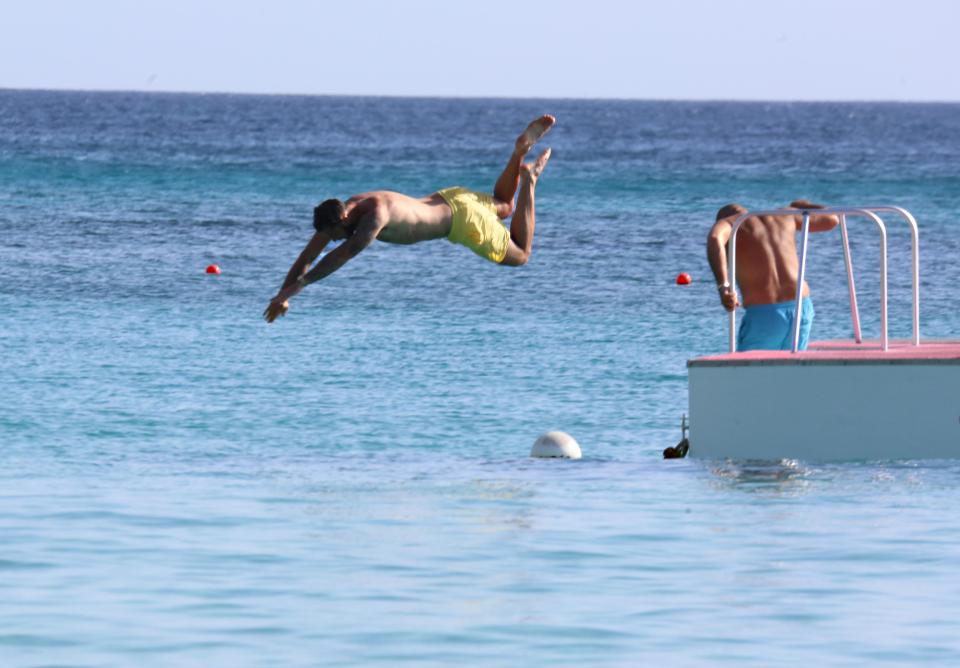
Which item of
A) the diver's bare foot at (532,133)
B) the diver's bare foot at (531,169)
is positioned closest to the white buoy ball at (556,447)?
the diver's bare foot at (531,169)

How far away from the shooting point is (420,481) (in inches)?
583

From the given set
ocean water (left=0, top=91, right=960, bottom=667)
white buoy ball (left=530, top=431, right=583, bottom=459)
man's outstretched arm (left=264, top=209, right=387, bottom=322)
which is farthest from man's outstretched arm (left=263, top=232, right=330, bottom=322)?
white buoy ball (left=530, top=431, right=583, bottom=459)

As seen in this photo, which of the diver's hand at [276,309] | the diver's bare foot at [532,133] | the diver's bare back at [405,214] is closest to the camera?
the diver's hand at [276,309]

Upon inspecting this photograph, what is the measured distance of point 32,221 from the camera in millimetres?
45906

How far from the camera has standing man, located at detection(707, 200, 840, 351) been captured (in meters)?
14.7

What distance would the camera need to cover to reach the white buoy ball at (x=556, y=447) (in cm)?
1589

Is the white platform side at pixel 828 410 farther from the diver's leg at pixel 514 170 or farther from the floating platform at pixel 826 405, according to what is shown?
the diver's leg at pixel 514 170

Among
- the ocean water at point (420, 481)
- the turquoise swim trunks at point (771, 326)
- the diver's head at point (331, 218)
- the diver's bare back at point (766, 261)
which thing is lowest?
the ocean water at point (420, 481)

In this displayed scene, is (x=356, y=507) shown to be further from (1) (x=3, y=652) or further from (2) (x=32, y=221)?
(2) (x=32, y=221)

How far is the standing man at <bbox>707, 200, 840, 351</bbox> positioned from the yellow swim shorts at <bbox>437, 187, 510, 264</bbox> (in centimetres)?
180

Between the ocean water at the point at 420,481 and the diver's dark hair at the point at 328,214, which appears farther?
the diver's dark hair at the point at 328,214

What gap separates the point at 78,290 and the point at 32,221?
1580cm

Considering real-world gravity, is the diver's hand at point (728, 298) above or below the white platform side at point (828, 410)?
above

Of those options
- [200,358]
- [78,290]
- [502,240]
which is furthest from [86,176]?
[502,240]
